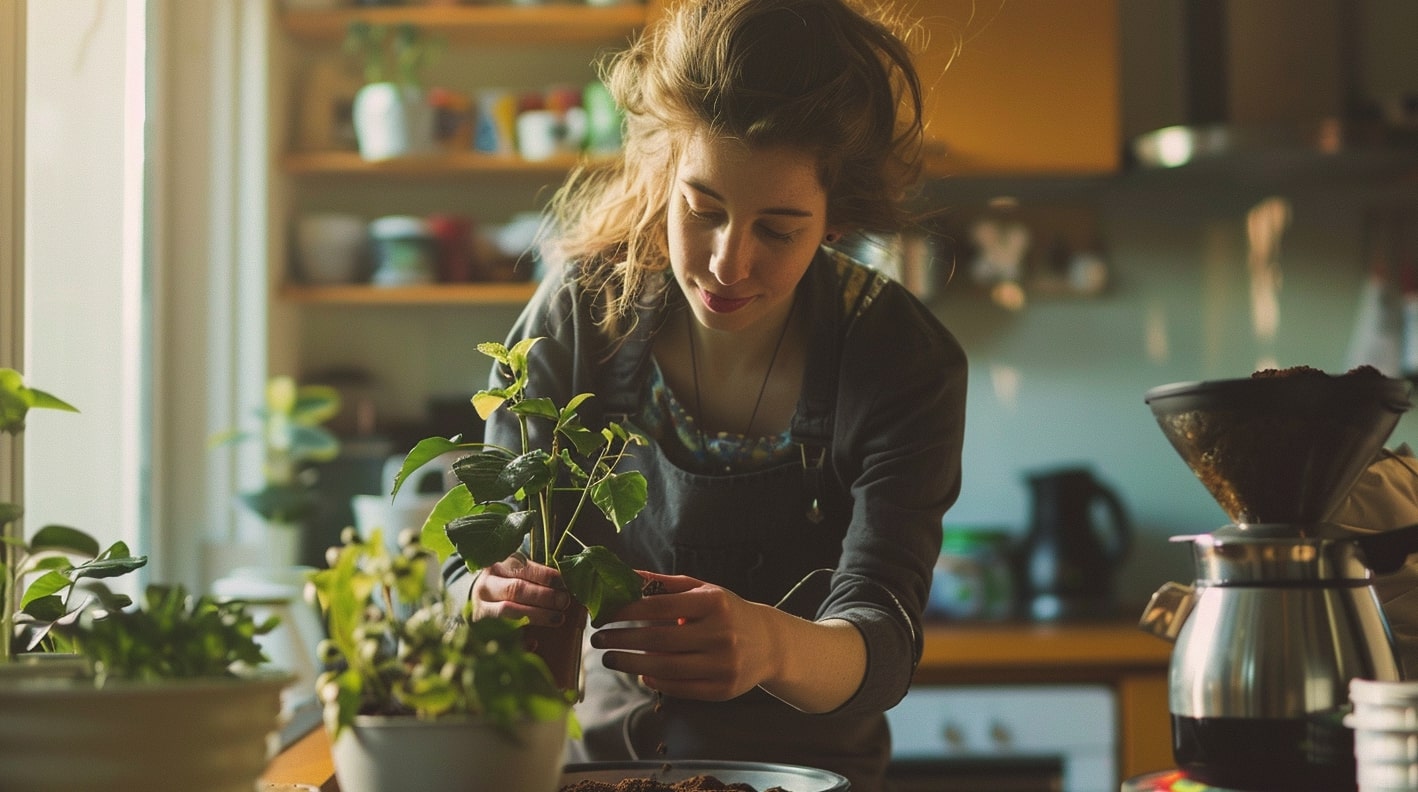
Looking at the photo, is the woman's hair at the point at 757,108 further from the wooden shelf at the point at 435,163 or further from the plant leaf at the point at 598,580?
the wooden shelf at the point at 435,163

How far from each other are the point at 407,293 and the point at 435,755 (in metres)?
2.22

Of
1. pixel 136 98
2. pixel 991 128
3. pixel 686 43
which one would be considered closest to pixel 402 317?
pixel 136 98

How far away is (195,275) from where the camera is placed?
2555 millimetres

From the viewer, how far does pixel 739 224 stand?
109cm

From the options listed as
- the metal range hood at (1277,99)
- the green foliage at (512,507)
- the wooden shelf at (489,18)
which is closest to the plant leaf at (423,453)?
the green foliage at (512,507)

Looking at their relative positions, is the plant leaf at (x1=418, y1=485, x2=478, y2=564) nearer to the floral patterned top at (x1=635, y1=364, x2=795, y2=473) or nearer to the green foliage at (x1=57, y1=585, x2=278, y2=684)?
the green foliage at (x1=57, y1=585, x2=278, y2=684)

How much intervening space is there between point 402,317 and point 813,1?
2.07 metres

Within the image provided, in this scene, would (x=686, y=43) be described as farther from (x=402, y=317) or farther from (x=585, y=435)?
(x=402, y=317)

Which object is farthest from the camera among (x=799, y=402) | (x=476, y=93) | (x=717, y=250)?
(x=476, y=93)

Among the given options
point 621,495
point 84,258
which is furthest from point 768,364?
point 84,258

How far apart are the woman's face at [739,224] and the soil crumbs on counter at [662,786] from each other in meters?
0.41

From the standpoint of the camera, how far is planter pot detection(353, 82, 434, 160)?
2758mm

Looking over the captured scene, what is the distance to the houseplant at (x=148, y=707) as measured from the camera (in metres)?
0.59

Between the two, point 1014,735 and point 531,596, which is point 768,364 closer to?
point 531,596
